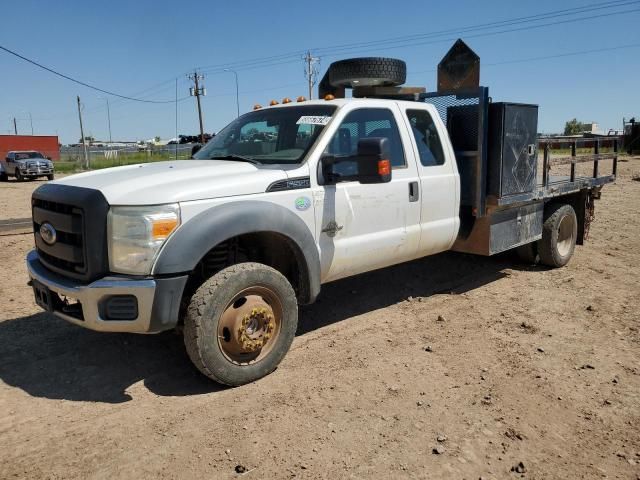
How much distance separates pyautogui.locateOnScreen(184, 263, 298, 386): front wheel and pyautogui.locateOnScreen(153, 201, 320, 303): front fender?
25 centimetres

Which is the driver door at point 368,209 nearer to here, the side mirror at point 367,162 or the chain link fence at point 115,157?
the side mirror at point 367,162

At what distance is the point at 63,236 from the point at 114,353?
47.0 inches

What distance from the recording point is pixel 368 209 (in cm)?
441

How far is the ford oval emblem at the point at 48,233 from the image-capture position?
11.9 feet

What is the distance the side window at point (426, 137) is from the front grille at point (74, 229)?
2.85m

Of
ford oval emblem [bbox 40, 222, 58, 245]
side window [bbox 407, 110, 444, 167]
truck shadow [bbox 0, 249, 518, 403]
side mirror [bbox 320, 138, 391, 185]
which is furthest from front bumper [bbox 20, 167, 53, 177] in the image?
side mirror [bbox 320, 138, 391, 185]

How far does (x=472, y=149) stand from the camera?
5469 mm

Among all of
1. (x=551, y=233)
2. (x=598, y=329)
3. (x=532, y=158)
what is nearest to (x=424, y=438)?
(x=598, y=329)

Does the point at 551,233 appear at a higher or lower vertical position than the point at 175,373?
higher

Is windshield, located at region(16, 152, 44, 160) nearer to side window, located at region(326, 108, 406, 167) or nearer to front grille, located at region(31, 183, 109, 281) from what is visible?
front grille, located at region(31, 183, 109, 281)

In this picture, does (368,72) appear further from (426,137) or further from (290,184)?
(290,184)

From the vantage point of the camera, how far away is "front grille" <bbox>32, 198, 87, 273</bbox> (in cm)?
339

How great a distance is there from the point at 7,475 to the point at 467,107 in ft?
15.8

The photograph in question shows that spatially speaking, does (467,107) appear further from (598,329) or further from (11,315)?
(11,315)
